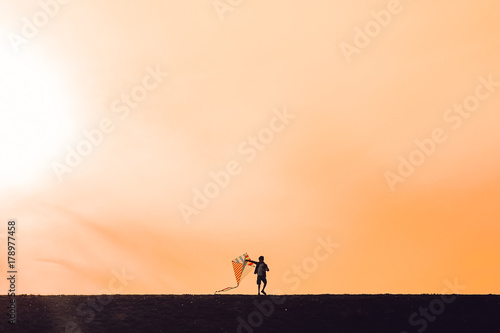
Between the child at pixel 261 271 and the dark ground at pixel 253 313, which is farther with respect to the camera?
the child at pixel 261 271

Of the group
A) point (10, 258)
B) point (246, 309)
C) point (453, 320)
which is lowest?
point (453, 320)

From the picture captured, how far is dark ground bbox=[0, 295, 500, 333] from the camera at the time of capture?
3008 centimetres

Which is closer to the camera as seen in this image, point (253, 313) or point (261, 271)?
point (253, 313)

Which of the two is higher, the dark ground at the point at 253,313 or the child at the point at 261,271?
the child at the point at 261,271

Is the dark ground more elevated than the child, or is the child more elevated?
the child

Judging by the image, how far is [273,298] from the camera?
3297 centimetres

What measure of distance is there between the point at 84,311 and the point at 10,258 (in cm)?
423

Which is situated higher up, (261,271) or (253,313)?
(261,271)

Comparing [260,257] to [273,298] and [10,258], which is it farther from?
[10,258]

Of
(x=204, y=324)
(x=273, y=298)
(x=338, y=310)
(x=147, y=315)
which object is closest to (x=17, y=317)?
(x=147, y=315)

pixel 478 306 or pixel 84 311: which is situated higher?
pixel 84 311

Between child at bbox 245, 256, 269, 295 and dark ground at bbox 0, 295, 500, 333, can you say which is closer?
dark ground at bbox 0, 295, 500, 333

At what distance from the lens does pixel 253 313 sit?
102 feet

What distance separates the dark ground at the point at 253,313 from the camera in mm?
30078
